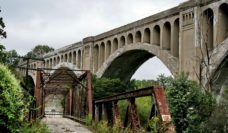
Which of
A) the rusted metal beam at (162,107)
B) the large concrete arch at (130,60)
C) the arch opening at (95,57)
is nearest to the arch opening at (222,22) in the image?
the large concrete arch at (130,60)

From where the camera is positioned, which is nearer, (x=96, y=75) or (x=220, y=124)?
(x=220, y=124)

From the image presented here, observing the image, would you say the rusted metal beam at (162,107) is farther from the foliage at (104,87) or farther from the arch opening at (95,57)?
the arch opening at (95,57)

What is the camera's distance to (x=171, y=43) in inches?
1081

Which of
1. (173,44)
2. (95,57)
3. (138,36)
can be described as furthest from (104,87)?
(173,44)

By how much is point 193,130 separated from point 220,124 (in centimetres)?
121

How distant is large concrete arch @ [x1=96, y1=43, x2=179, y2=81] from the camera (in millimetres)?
27469

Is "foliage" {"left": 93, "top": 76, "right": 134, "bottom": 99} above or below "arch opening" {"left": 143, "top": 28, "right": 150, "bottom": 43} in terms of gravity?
below

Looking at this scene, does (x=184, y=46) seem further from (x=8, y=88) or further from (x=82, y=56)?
(x=8, y=88)

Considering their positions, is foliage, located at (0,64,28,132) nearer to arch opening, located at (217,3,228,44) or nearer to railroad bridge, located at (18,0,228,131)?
railroad bridge, located at (18,0,228,131)

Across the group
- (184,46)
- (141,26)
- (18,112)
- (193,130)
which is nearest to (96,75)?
(141,26)

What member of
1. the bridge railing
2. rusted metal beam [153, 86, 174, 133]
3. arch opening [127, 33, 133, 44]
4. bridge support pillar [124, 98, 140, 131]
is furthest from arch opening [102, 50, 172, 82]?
rusted metal beam [153, 86, 174, 133]

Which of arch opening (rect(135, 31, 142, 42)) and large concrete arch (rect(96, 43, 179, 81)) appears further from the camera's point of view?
arch opening (rect(135, 31, 142, 42))

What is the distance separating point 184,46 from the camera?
25359 millimetres

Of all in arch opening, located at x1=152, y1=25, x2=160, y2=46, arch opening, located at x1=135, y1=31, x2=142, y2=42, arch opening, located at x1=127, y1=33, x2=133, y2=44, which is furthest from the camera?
arch opening, located at x1=127, y1=33, x2=133, y2=44
